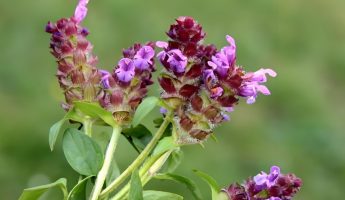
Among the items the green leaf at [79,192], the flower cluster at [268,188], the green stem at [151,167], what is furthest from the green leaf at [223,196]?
the green leaf at [79,192]

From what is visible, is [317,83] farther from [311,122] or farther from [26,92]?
[26,92]

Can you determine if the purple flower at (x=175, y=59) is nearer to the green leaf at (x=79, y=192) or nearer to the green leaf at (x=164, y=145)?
the green leaf at (x=164, y=145)

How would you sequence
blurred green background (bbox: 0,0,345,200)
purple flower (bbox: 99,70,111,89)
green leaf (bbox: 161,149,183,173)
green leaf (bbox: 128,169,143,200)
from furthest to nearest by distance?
1. blurred green background (bbox: 0,0,345,200)
2. green leaf (bbox: 161,149,183,173)
3. purple flower (bbox: 99,70,111,89)
4. green leaf (bbox: 128,169,143,200)

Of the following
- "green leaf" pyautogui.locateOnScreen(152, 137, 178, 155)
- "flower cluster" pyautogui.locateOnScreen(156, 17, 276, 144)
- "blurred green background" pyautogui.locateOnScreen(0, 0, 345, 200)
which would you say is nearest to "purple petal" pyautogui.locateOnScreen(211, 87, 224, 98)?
"flower cluster" pyautogui.locateOnScreen(156, 17, 276, 144)

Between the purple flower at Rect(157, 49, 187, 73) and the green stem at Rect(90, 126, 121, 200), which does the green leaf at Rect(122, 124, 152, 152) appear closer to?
the green stem at Rect(90, 126, 121, 200)

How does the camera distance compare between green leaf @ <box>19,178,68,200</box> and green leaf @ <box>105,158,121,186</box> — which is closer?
green leaf @ <box>19,178,68,200</box>

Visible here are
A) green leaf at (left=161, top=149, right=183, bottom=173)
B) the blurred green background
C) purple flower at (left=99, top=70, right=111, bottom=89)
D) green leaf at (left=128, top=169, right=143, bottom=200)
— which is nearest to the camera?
green leaf at (left=128, top=169, right=143, bottom=200)

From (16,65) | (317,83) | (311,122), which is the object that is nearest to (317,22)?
(317,83)
